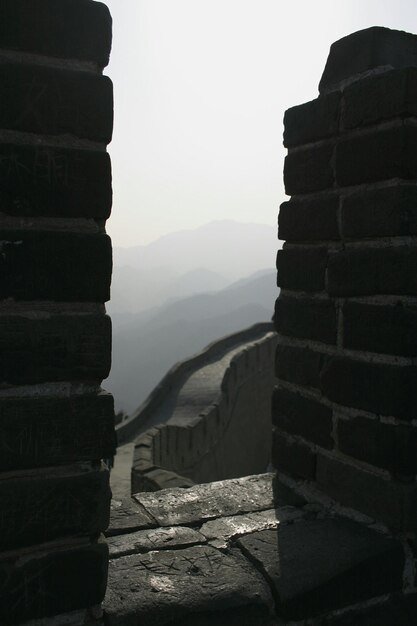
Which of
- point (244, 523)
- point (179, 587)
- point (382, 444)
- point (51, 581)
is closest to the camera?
point (51, 581)

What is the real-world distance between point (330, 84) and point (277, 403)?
45.6 inches

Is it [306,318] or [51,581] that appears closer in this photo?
[51,581]

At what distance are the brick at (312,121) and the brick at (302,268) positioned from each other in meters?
0.39

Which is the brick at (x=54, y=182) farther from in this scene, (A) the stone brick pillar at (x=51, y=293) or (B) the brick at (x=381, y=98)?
(B) the brick at (x=381, y=98)

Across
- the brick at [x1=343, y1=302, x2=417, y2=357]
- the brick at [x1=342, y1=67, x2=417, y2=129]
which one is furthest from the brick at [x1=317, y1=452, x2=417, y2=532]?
the brick at [x1=342, y1=67, x2=417, y2=129]

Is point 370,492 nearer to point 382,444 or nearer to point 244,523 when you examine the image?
point 382,444

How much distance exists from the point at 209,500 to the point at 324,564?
567 mm

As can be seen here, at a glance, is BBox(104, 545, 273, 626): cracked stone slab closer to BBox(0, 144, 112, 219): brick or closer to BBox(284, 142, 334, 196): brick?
BBox(0, 144, 112, 219): brick

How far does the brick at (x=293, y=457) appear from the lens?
213 cm

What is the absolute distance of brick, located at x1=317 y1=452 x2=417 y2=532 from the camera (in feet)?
5.83

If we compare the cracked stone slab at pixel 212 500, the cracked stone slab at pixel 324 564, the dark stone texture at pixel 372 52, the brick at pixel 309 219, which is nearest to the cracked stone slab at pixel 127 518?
the cracked stone slab at pixel 212 500

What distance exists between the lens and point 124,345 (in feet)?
460

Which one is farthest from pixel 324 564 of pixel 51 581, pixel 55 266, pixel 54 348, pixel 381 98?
pixel 381 98

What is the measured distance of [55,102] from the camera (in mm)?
1246
